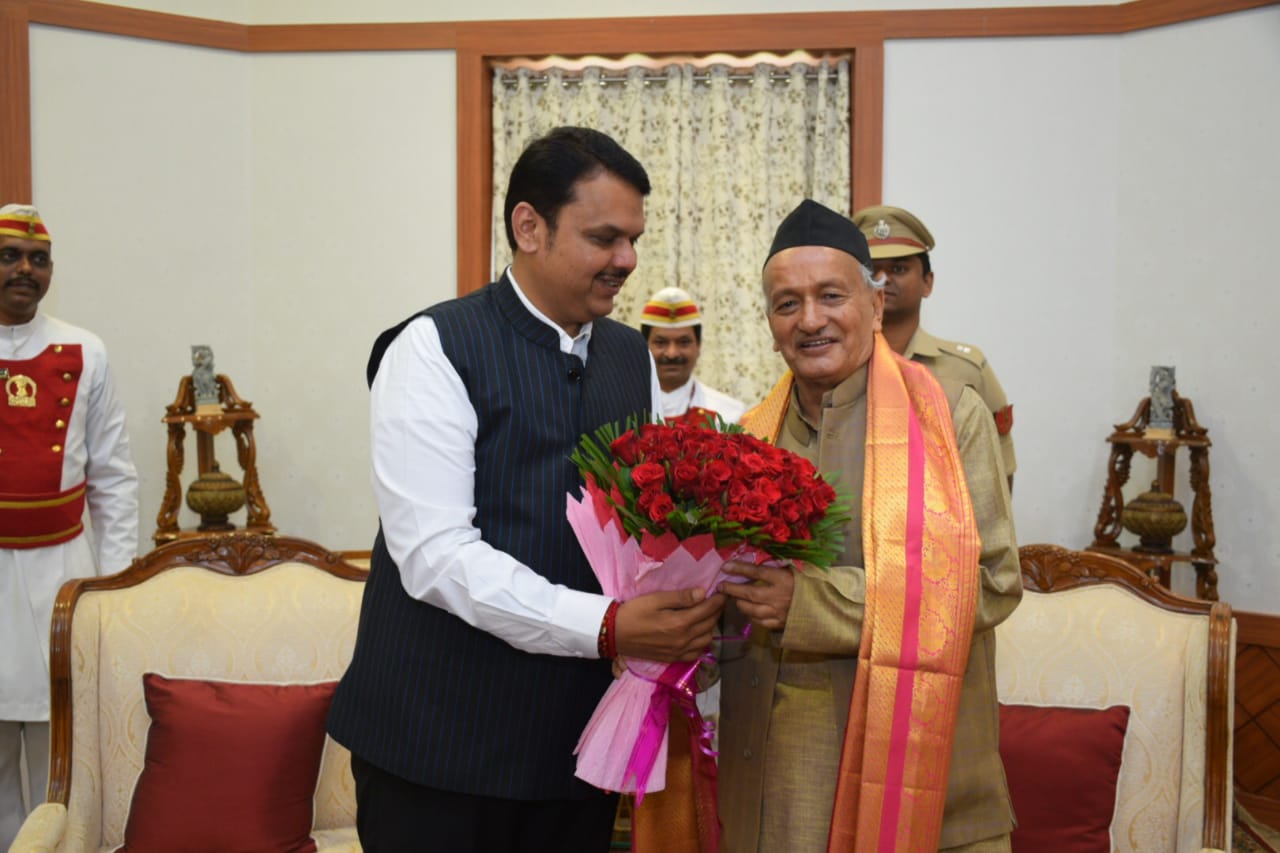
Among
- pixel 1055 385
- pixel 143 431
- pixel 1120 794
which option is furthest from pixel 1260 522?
pixel 143 431

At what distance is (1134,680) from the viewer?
8.58 feet

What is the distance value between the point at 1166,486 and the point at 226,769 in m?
3.55

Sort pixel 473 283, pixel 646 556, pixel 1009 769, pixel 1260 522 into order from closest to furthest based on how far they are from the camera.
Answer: pixel 646 556
pixel 1009 769
pixel 1260 522
pixel 473 283

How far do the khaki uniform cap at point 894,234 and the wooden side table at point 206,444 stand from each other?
2.66 meters

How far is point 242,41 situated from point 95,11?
630 mm

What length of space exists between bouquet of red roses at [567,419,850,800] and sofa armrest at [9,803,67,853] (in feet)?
4.31

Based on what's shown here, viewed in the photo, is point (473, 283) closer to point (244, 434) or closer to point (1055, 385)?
point (244, 434)

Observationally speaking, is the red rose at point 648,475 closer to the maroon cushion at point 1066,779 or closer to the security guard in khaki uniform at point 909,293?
the maroon cushion at point 1066,779

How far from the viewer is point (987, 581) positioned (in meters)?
1.77

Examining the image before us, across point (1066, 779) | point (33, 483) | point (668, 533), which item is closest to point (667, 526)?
point (668, 533)

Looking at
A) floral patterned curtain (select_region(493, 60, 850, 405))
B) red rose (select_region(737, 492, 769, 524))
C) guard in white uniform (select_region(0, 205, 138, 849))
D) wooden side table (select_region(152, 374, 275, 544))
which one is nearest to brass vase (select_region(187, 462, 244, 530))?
wooden side table (select_region(152, 374, 275, 544))

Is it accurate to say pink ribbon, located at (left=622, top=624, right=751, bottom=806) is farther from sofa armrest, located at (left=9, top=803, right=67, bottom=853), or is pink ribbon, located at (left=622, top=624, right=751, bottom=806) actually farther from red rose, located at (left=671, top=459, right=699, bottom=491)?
sofa armrest, located at (left=9, top=803, right=67, bottom=853)

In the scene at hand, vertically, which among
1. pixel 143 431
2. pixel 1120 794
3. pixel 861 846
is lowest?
pixel 1120 794

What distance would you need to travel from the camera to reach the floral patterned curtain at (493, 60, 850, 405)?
5.27 metres
